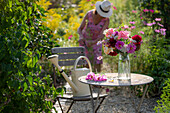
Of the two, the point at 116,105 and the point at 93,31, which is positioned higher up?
the point at 93,31

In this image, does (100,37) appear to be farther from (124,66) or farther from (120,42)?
(120,42)

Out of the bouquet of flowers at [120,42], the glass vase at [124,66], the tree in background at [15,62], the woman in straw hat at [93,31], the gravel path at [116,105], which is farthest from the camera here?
the woman in straw hat at [93,31]

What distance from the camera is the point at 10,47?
6.03 ft

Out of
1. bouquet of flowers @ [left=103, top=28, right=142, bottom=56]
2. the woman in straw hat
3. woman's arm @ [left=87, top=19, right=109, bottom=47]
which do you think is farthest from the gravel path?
bouquet of flowers @ [left=103, top=28, right=142, bottom=56]

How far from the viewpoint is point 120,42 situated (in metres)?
2.72

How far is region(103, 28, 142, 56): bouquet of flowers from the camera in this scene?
2750 mm

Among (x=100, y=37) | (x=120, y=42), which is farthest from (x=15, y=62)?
(x=100, y=37)

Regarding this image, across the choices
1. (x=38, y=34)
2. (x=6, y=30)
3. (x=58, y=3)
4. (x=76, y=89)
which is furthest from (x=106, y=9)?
(x=58, y=3)

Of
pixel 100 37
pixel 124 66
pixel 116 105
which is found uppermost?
pixel 100 37

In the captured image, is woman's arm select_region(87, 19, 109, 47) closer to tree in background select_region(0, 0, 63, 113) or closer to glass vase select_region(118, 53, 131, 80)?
glass vase select_region(118, 53, 131, 80)

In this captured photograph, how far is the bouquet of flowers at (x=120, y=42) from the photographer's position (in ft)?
9.02

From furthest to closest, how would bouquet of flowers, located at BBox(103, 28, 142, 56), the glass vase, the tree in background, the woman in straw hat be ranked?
the woman in straw hat → the glass vase → bouquet of flowers, located at BBox(103, 28, 142, 56) → the tree in background

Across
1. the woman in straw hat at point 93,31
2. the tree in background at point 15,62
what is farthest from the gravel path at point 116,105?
the tree in background at point 15,62

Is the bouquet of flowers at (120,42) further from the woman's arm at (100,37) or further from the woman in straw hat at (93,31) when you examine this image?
the woman's arm at (100,37)
